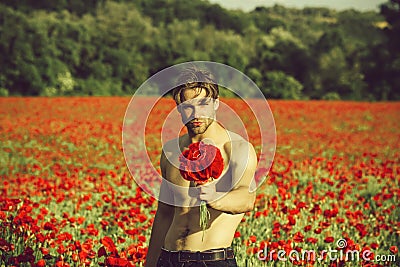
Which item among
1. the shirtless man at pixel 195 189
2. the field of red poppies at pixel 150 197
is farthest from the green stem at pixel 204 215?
the field of red poppies at pixel 150 197

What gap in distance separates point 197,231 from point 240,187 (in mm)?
304

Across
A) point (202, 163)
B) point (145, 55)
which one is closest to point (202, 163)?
point (202, 163)

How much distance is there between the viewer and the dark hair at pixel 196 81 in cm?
250

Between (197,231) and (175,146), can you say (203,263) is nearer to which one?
(197,231)

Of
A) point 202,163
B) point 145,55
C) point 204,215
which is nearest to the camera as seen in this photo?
point 202,163

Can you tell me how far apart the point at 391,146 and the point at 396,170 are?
352 centimetres

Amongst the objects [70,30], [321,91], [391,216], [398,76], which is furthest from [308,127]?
[70,30]

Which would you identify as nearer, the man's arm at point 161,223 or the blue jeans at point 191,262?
the blue jeans at point 191,262

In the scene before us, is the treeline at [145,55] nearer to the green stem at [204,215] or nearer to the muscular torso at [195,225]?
the muscular torso at [195,225]

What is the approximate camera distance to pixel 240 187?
250 cm

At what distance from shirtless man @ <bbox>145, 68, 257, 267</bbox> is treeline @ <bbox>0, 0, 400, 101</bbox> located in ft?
96.7

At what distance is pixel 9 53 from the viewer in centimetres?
3431

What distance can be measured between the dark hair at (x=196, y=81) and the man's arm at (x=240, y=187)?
284mm

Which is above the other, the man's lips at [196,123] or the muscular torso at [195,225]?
the man's lips at [196,123]
